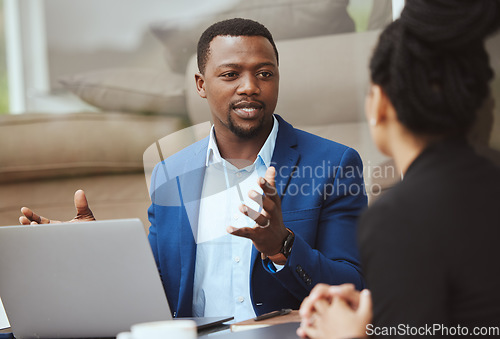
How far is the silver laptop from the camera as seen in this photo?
93 centimetres

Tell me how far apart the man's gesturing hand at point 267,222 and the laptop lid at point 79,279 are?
174mm

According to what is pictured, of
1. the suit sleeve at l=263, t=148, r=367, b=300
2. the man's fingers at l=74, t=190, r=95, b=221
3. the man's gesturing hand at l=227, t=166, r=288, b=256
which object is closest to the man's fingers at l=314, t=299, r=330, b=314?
the man's gesturing hand at l=227, t=166, r=288, b=256

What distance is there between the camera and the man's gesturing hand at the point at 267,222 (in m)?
1.04

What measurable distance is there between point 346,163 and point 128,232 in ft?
2.23

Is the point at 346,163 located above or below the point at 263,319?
above

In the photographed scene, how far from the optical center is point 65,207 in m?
2.25

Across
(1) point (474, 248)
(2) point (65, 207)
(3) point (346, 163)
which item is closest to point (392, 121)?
(1) point (474, 248)

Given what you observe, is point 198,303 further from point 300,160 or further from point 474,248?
A: point 474,248

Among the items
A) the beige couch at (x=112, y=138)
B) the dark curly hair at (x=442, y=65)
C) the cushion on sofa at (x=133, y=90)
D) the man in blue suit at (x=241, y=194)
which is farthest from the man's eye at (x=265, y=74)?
the dark curly hair at (x=442, y=65)

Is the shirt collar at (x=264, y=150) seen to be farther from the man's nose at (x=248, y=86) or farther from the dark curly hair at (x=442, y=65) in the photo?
the dark curly hair at (x=442, y=65)

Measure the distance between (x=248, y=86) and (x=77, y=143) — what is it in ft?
3.32

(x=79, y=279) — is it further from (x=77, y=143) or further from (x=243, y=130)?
(x=77, y=143)

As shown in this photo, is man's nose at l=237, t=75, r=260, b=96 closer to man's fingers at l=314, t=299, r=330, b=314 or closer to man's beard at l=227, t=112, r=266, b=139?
man's beard at l=227, t=112, r=266, b=139

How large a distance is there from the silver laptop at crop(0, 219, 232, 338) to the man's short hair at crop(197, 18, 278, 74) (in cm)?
77
